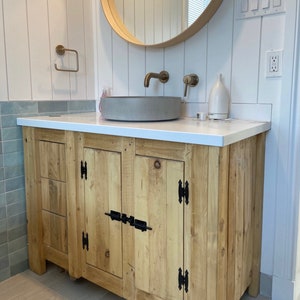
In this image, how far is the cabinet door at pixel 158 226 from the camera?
115 centimetres

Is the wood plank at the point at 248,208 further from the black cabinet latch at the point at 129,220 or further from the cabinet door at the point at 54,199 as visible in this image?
the cabinet door at the point at 54,199

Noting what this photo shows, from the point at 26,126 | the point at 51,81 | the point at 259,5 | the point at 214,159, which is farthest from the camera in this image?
the point at 51,81

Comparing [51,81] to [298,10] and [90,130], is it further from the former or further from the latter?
[298,10]

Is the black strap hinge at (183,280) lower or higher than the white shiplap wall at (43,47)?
lower

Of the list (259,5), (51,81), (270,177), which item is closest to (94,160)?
(51,81)

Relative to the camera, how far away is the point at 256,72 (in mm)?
1405

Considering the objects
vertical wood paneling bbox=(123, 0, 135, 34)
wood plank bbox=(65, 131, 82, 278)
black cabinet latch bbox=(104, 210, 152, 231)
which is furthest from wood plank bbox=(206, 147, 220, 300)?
vertical wood paneling bbox=(123, 0, 135, 34)

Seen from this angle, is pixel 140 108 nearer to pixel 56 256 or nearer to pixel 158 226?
pixel 158 226

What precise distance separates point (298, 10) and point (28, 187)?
1496mm

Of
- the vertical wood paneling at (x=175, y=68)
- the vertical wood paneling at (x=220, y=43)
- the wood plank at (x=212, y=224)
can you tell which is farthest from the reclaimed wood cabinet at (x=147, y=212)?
the vertical wood paneling at (x=175, y=68)

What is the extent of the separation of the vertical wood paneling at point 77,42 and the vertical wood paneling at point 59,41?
29mm

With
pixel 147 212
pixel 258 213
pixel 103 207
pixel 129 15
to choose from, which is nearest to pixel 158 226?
pixel 147 212

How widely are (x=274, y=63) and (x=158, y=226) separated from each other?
84 centimetres

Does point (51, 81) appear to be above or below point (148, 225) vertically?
above
